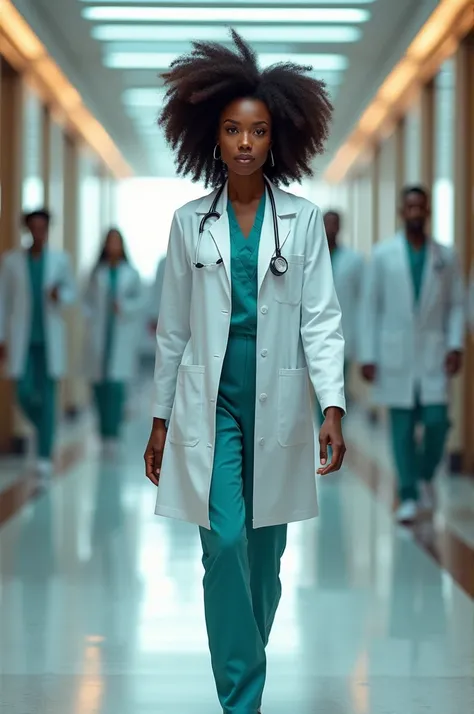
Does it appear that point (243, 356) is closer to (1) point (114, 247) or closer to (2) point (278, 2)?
(2) point (278, 2)

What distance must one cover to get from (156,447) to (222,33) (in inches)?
282

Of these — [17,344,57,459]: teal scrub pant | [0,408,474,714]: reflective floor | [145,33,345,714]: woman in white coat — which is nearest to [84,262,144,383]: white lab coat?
[17,344,57,459]: teal scrub pant

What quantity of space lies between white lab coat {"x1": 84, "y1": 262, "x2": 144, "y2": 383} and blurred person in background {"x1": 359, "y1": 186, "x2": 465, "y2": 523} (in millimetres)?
3572

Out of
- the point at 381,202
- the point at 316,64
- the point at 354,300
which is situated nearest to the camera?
the point at 354,300

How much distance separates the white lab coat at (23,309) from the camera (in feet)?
26.9

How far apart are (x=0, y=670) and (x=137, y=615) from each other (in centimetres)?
78

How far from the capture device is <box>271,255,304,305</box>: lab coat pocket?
122 inches

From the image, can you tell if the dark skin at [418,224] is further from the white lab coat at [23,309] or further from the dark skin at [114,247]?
the dark skin at [114,247]

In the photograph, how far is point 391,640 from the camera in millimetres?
4086

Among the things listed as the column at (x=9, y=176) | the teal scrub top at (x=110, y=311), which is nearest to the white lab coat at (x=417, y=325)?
the teal scrub top at (x=110, y=311)

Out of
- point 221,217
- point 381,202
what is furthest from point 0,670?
point 381,202

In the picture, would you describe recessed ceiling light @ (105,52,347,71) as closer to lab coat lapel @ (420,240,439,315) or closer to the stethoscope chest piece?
lab coat lapel @ (420,240,439,315)

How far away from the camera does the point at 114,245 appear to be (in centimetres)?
971

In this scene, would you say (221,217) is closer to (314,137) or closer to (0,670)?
(314,137)
